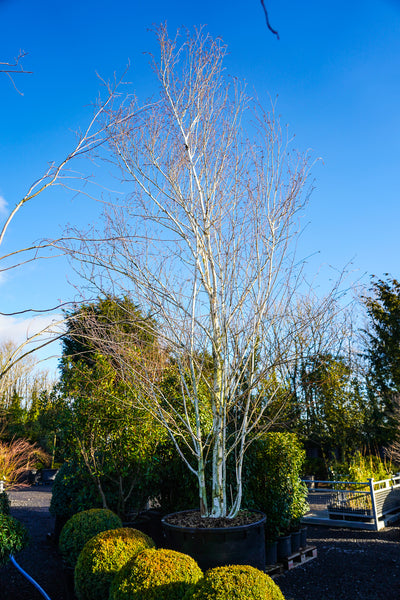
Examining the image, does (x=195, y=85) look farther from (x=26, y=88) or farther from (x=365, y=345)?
(x=365, y=345)

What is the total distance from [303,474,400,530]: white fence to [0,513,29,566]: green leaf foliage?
585 cm

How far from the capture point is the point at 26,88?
6.45ft

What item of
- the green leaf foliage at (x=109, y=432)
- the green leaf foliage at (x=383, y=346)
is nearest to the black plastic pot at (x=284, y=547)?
the green leaf foliage at (x=109, y=432)

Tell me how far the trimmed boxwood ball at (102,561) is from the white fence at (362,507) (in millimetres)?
5430

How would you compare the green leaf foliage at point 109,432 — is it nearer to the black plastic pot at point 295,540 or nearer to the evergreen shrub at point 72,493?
the evergreen shrub at point 72,493

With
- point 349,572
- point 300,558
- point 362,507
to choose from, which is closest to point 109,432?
point 300,558

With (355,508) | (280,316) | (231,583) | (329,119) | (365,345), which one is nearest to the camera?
(231,583)

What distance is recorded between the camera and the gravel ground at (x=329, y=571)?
4582 millimetres

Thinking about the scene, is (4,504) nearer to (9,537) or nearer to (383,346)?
(9,537)

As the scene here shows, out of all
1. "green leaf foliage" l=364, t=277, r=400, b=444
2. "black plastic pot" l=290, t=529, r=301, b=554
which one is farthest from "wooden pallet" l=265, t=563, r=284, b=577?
"green leaf foliage" l=364, t=277, r=400, b=444

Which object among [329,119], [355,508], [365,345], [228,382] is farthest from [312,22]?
[365,345]

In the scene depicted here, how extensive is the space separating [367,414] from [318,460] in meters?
2.48

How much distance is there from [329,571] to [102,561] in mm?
3182

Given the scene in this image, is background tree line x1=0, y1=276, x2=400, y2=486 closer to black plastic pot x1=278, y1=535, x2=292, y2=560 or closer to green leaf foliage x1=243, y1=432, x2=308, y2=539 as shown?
green leaf foliage x1=243, y1=432, x2=308, y2=539
